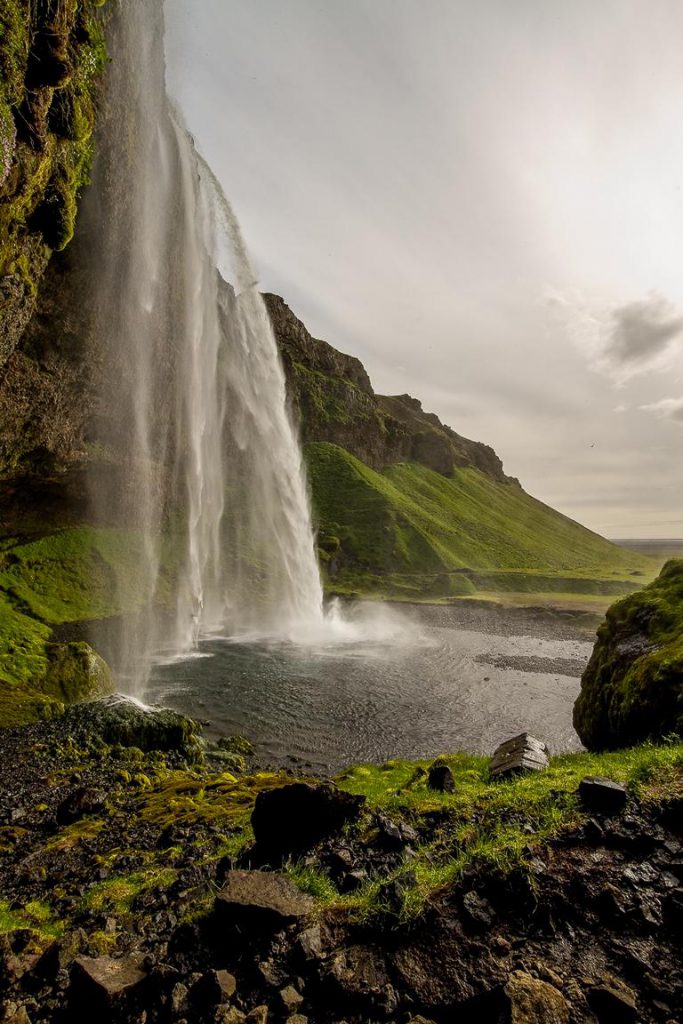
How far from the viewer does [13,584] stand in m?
41.9

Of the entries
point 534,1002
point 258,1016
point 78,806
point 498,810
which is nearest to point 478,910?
point 534,1002

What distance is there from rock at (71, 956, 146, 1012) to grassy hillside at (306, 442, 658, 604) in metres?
73.7

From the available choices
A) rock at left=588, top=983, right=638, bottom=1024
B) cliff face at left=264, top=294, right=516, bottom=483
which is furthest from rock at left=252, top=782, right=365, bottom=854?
cliff face at left=264, top=294, right=516, bottom=483

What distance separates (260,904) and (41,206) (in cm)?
2957

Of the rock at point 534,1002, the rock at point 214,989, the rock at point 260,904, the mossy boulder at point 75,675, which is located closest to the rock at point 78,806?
the rock at point 260,904

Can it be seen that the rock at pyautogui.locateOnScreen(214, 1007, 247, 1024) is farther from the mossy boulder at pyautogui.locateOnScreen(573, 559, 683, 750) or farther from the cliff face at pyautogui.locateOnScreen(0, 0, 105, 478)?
the cliff face at pyautogui.locateOnScreen(0, 0, 105, 478)

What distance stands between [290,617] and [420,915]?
2122 inches

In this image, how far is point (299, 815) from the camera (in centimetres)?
793

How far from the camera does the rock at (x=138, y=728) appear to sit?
60.8ft

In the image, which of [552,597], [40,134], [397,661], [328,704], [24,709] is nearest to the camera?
[40,134]

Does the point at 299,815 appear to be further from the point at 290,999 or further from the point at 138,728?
the point at 138,728

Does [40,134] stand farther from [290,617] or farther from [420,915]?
[290,617]

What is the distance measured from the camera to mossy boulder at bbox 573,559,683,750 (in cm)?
1139

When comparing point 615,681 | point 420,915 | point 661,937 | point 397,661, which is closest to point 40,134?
point 420,915
